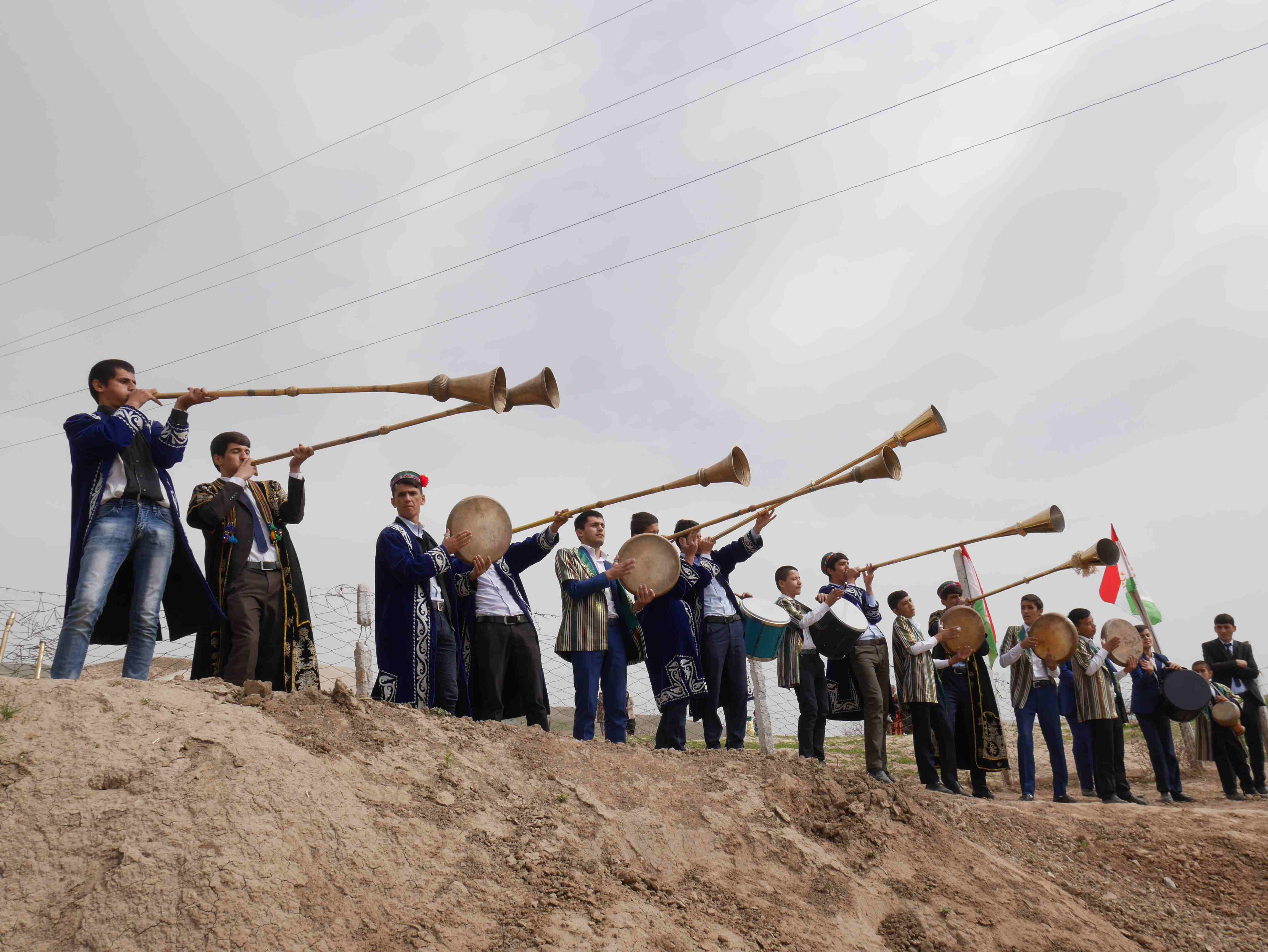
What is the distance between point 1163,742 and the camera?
29.6ft

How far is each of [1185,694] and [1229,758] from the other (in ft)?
3.90

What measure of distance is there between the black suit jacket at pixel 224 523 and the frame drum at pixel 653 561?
7.33 feet

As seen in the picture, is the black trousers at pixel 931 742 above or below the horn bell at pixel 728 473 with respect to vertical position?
below

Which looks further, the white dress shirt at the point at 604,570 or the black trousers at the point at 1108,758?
the black trousers at the point at 1108,758

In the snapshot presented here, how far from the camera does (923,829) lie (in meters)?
4.73

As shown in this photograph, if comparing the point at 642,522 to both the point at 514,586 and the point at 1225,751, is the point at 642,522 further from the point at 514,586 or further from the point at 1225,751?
the point at 1225,751

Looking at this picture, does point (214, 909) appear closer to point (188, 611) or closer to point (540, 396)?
point (188, 611)

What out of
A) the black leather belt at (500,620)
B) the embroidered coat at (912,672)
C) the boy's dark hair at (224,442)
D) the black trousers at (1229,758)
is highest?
the boy's dark hair at (224,442)

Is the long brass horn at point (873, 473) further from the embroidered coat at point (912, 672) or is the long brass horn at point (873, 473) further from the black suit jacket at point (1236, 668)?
the black suit jacket at point (1236, 668)

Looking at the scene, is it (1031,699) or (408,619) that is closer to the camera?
(408,619)

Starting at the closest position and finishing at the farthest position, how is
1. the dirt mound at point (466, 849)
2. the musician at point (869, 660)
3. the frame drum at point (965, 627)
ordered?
the dirt mound at point (466, 849) → the musician at point (869, 660) → the frame drum at point (965, 627)

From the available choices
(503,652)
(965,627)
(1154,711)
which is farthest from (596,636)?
(1154,711)

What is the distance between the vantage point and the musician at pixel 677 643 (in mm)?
6215

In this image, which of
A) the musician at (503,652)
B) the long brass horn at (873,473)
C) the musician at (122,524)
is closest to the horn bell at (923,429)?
the long brass horn at (873,473)
